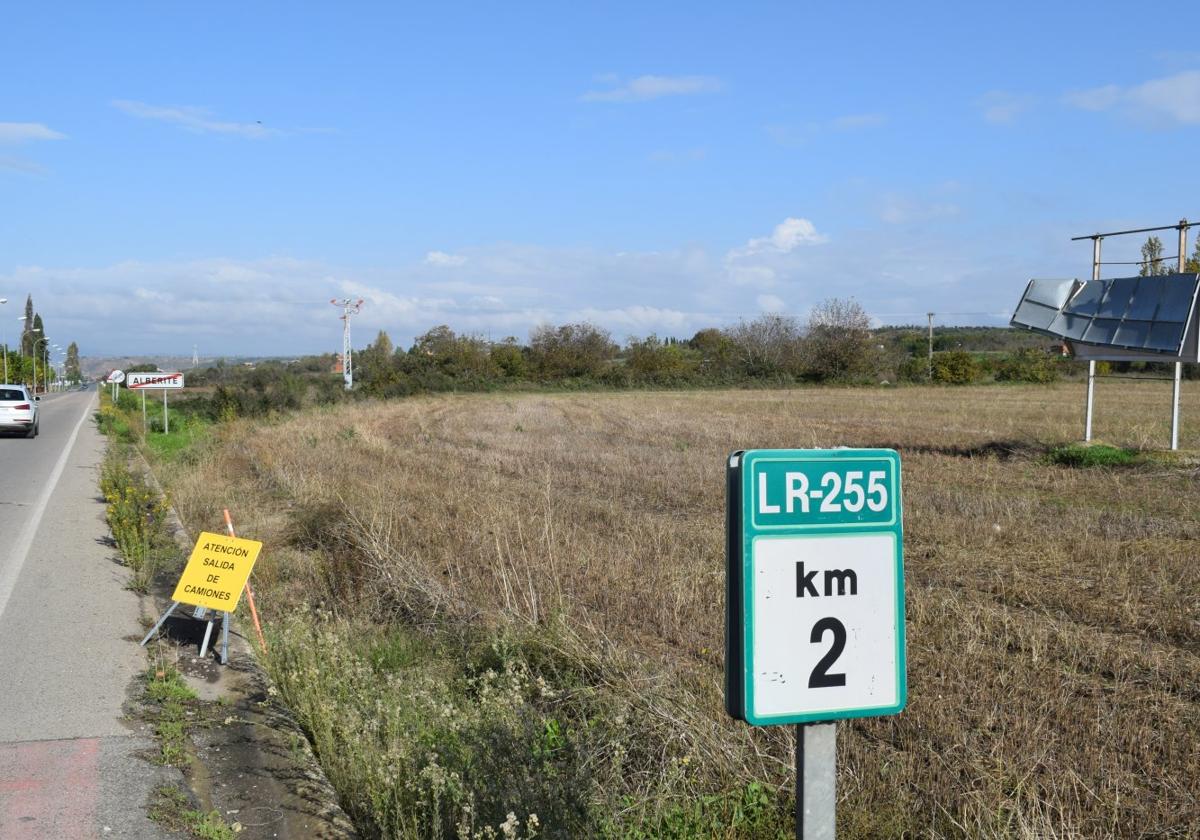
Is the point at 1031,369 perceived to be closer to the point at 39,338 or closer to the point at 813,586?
the point at 813,586

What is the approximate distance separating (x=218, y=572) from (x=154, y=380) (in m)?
26.0

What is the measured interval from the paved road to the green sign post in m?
3.70

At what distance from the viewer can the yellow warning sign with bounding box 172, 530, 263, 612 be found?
8.18 metres

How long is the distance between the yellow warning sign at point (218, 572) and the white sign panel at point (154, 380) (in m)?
24.5

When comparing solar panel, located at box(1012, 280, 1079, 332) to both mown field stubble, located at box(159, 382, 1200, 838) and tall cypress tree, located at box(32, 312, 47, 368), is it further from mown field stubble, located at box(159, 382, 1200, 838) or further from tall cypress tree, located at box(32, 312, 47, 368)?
tall cypress tree, located at box(32, 312, 47, 368)

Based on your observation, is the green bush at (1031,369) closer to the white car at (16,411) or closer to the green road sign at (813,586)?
the white car at (16,411)

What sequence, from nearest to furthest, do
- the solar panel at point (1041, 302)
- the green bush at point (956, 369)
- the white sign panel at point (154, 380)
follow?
the solar panel at point (1041, 302) < the white sign panel at point (154, 380) < the green bush at point (956, 369)

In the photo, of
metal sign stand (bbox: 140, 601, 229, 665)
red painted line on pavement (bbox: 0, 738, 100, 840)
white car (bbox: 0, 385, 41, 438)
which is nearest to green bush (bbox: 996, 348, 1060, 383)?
white car (bbox: 0, 385, 41, 438)

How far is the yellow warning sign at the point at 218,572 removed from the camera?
26.8 ft

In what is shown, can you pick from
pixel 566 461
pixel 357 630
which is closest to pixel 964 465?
pixel 566 461

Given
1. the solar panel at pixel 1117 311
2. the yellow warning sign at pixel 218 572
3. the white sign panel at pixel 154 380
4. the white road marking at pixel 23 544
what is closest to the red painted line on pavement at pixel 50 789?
the yellow warning sign at pixel 218 572

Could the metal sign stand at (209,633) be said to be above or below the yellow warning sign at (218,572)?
below

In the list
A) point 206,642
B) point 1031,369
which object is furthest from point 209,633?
point 1031,369

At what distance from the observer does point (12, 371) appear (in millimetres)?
111500
